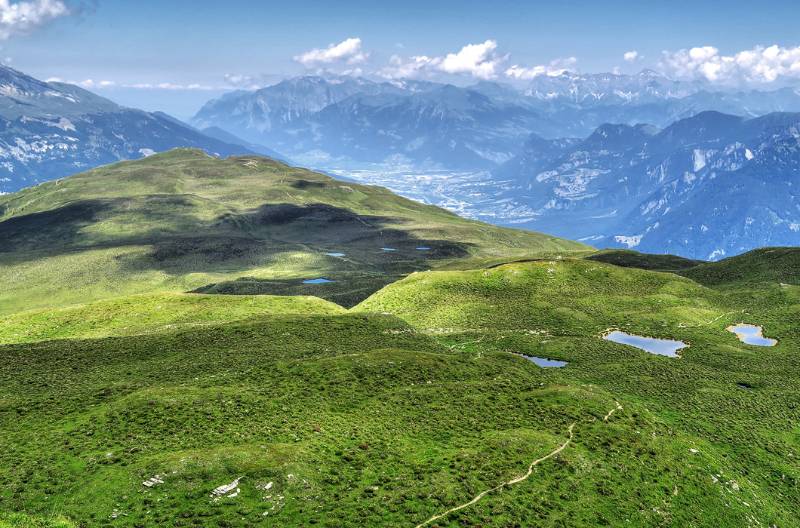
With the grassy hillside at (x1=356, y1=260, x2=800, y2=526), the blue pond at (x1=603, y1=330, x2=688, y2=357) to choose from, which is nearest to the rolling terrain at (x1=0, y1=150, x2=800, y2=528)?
the grassy hillside at (x1=356, y1=260, x2=800, y2=526)

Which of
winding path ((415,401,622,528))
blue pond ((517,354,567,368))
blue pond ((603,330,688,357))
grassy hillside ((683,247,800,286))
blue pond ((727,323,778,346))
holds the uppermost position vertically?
grassy hillside ((683,247,800,286))

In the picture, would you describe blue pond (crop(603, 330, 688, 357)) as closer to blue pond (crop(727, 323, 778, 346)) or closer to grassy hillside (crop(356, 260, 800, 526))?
grassy hillside (crop(356, 260, 800, 526))

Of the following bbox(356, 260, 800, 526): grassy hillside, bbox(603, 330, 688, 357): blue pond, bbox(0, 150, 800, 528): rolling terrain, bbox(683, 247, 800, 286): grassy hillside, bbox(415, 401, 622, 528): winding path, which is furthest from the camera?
bbox(683, 247, 800, 286): grassy hillside

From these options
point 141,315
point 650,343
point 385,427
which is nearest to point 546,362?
point 650,343

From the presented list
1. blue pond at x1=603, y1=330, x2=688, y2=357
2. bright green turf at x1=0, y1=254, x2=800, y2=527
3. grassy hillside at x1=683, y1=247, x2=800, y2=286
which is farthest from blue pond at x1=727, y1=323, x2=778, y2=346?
grassy hillside at x1=683, y1=247, x2=800, y2=286

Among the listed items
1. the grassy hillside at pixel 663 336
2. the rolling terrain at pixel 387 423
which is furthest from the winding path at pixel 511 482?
the grassy hillside at pixel 663 336

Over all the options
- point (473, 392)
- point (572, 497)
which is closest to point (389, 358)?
point (473, 392)

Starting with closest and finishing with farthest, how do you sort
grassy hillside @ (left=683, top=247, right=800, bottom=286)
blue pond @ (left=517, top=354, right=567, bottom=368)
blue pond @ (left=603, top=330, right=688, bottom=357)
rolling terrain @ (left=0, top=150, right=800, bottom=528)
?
rolling terrain @ (left=0, top=150, right=800, bottom=528) → blue pond @ (left=517, top=354, right=567, bottom=368) → blue pond @ (left=603, top=330, right=688, bottom=357) → grassy hillside @ (left=683, top=247, right=800, bottom=286)

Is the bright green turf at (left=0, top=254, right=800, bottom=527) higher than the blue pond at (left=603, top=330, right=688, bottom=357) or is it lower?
higher

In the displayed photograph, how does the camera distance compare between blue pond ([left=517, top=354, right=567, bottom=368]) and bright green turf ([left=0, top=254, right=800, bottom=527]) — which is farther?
blue pond ([left=517, top=354, right=567, bottom=368])
